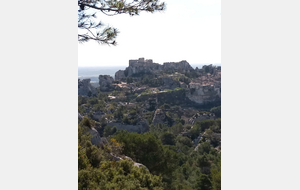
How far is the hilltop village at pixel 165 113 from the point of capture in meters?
13.0

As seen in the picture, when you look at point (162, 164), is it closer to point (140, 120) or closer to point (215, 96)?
point (140, 120)

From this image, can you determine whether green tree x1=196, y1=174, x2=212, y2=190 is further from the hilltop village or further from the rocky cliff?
the rocky cliff

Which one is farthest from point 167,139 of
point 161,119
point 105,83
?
point 105,83

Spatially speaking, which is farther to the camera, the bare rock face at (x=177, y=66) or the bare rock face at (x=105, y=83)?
the bare rock face at (x=177, y=66)

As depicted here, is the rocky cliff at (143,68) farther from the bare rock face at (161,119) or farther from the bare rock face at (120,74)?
the bare rock face at (161,119)

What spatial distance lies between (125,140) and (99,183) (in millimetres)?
5457

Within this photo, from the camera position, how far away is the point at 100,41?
4570 millimetres

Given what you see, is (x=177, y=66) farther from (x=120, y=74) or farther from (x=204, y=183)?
(x=204, y=183)

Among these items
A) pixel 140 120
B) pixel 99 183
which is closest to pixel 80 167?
pixel 99 183

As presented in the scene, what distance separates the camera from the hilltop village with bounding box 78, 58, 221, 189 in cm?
1301

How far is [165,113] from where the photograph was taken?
41125 millimetres

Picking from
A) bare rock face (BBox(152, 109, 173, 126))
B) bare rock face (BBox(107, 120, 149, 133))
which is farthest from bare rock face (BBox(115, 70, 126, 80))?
bare rock face (BBox(107, 120, 149, 133))

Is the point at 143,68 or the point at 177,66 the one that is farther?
the point at 177,66

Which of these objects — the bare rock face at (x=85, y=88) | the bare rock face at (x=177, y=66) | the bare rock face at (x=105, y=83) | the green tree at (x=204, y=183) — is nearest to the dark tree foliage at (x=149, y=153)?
the green tree at (x=204, y=183)
